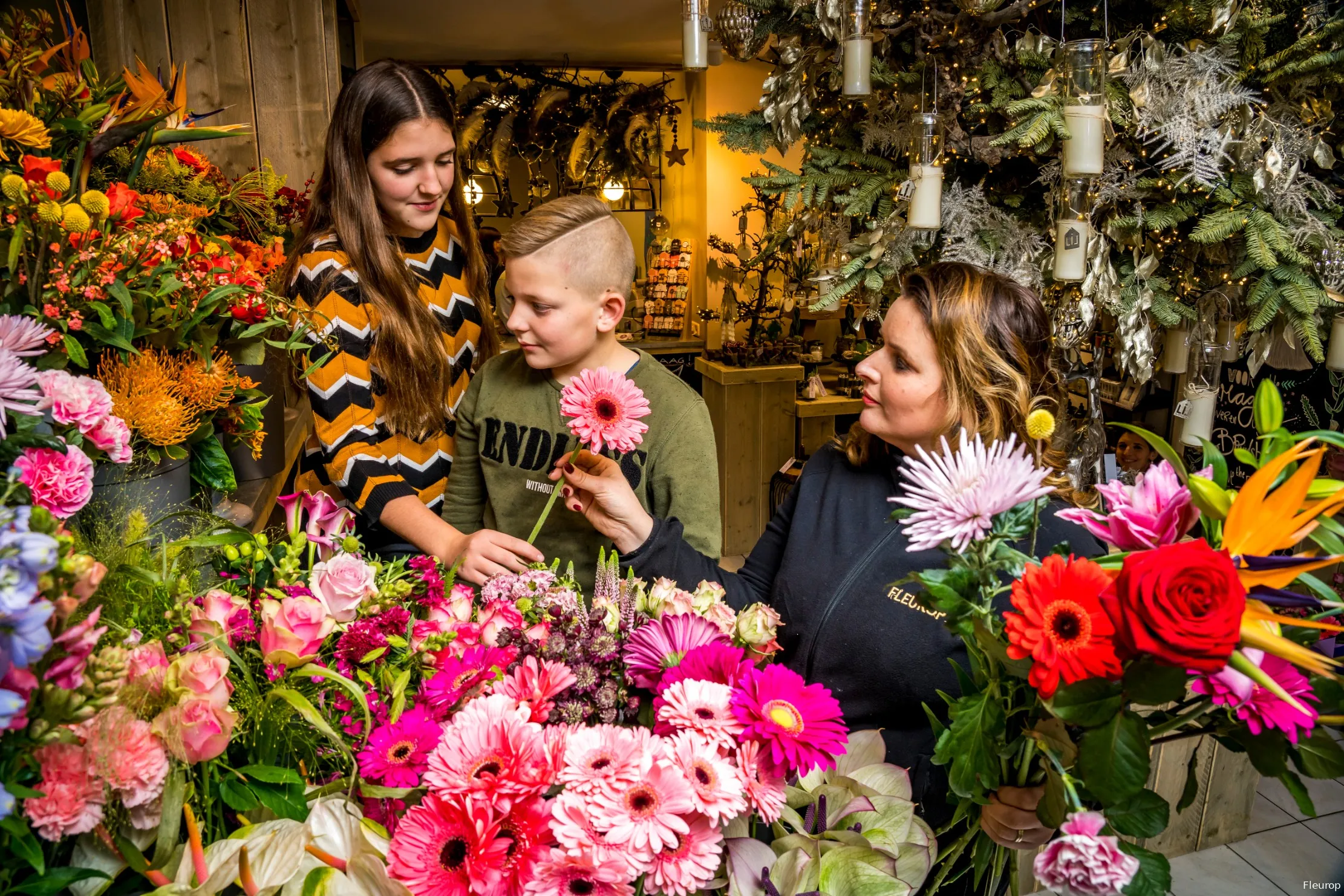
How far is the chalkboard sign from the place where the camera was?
2.65 m

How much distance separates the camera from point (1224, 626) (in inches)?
22.1

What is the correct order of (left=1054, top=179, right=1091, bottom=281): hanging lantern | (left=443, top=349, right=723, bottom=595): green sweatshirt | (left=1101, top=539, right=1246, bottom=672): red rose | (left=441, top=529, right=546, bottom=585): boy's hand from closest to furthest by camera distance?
(left=1101, top=539, right=1246, bottom=672): red rose, (left=441, top=529, right=546, bottom=585): boy's hand, (left=443, top=349, right=723, bottom=595): green sweatshirt, (left=1054, top=179, right=1091, bottom=281): hanging lantern

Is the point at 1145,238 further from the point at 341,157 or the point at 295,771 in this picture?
the point at 295,771

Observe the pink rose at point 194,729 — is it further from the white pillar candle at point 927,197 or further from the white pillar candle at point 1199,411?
the white pillar candle at point 1199,411

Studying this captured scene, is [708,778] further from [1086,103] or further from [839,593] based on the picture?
[1086,103]

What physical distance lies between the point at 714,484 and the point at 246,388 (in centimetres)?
68

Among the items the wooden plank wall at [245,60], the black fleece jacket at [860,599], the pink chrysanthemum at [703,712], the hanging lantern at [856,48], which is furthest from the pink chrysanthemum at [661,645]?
the wooden plank wall at [245,60]

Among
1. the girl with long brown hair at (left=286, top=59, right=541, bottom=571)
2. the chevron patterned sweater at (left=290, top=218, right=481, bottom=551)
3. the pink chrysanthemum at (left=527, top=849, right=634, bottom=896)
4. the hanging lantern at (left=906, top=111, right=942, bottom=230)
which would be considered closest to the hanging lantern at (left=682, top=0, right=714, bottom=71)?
the hanging lantern at (left=906, top=111, right=942, bottom=230)

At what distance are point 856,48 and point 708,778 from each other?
1815mm

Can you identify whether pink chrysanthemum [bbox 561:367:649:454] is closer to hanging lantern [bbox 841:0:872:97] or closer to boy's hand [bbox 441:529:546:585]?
boy's hand [bbox 441:529:546:585]

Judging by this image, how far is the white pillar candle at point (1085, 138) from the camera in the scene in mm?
1852

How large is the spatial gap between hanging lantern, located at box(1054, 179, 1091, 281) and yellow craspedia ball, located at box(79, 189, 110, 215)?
178 cm

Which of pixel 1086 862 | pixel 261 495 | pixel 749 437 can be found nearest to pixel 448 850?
pixel 1086 862

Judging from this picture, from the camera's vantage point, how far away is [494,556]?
1128 millimetres
